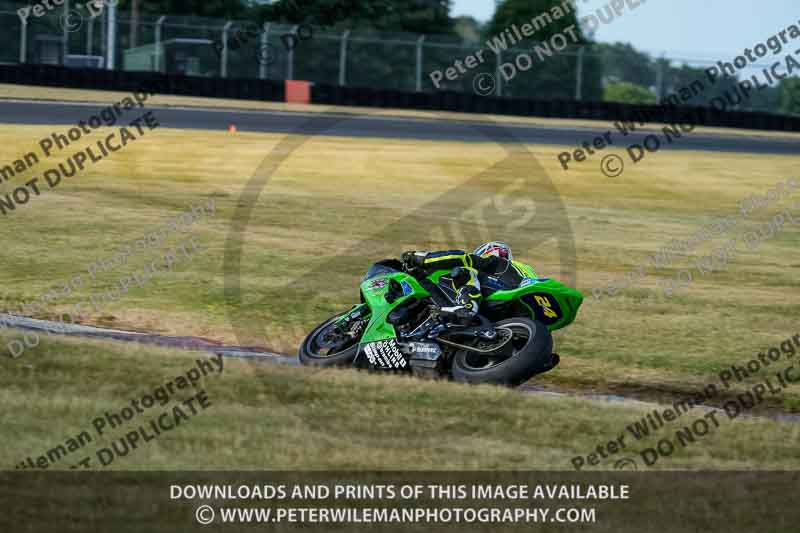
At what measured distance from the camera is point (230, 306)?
12.6m

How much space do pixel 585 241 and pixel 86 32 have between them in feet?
86.3

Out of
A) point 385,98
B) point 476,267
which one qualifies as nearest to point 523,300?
point 476,267

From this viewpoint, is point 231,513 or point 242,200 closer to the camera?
point 231,513

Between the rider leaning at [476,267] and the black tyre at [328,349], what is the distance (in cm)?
86

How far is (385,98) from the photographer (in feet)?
127

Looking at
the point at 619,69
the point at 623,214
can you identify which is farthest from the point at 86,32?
the point at 623,214

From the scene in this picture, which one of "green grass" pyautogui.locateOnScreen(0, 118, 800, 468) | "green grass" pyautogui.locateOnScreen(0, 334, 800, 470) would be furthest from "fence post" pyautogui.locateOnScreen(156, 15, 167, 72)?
"green grass" pyautogui.locateOnScreen(0, 334, 800, 470)

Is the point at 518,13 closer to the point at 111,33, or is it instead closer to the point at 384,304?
the point at 111,33

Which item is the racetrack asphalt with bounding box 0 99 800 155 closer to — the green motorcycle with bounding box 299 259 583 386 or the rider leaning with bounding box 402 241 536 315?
the green motorcycle with bounding box 299 259 583 386

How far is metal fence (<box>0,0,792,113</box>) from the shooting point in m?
38.4

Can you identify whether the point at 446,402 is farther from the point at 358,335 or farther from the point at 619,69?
the point at 619,69

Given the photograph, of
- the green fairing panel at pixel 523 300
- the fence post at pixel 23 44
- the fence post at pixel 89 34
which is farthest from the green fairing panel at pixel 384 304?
the fence post at pixel 89 34

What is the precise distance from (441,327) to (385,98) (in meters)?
30.4

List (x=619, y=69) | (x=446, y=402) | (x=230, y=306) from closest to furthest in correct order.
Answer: (x=446, y=402) < (x=230, y=306) < (x=619, y=69)
